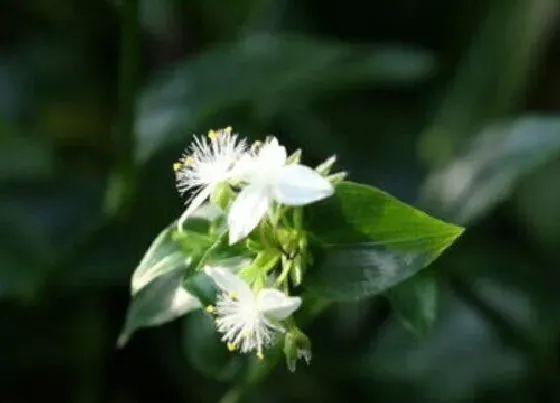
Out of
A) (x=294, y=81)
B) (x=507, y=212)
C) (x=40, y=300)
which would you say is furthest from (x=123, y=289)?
(x=507, y=212)

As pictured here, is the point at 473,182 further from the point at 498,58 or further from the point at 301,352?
the point at 301,352

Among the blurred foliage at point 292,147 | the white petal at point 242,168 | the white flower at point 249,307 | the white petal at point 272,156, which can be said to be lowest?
the blurred foliage at point 292,147

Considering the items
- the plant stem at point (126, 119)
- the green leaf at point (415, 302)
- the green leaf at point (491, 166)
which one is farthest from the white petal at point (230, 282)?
the green leaf at point (491, 166)

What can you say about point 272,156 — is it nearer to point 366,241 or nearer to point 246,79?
point 366,241

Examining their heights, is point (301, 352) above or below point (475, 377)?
above

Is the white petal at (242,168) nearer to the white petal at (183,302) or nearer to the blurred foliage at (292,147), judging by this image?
the white petal at (183,302)

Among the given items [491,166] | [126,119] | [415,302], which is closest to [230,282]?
[415,302]
